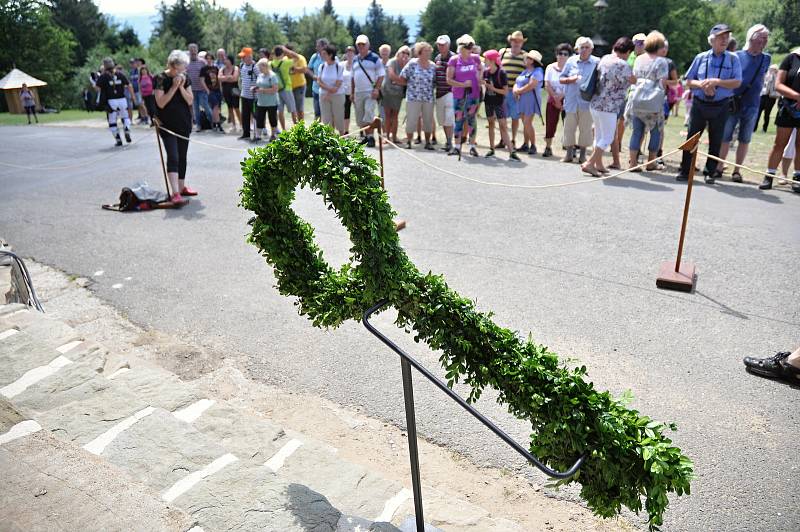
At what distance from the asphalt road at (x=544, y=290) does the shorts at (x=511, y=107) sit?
5.62 feet

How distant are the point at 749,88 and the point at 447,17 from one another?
61.0 meters

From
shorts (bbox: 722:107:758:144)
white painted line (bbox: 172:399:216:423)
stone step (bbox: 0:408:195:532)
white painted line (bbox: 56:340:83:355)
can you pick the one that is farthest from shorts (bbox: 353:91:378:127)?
stone step (bbox: 0:408:195:532)

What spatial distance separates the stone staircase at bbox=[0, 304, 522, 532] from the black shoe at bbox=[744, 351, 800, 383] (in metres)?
2.78

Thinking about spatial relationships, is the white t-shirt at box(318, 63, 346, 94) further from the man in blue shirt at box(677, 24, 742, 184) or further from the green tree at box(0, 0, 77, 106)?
the green tree at box(0, 0, 77, 106)

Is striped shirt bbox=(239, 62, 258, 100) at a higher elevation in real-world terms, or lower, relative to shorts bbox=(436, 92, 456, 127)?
higher

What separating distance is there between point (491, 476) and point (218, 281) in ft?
13.5

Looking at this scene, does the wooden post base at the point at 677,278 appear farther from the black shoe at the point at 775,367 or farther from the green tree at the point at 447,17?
the green tree at the point at 447,17

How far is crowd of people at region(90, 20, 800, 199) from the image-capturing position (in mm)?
9273

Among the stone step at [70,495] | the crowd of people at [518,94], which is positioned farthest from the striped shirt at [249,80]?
the stone step at [70,495]

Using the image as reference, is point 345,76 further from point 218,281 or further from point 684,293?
point 684,293

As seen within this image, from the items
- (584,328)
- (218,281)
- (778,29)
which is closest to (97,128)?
(218,281)

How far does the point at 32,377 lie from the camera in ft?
13.3

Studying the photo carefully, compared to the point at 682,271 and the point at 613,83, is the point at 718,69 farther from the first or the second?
the point at 682,271

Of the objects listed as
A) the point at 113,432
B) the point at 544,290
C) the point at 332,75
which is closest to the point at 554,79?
the point at 332,75
